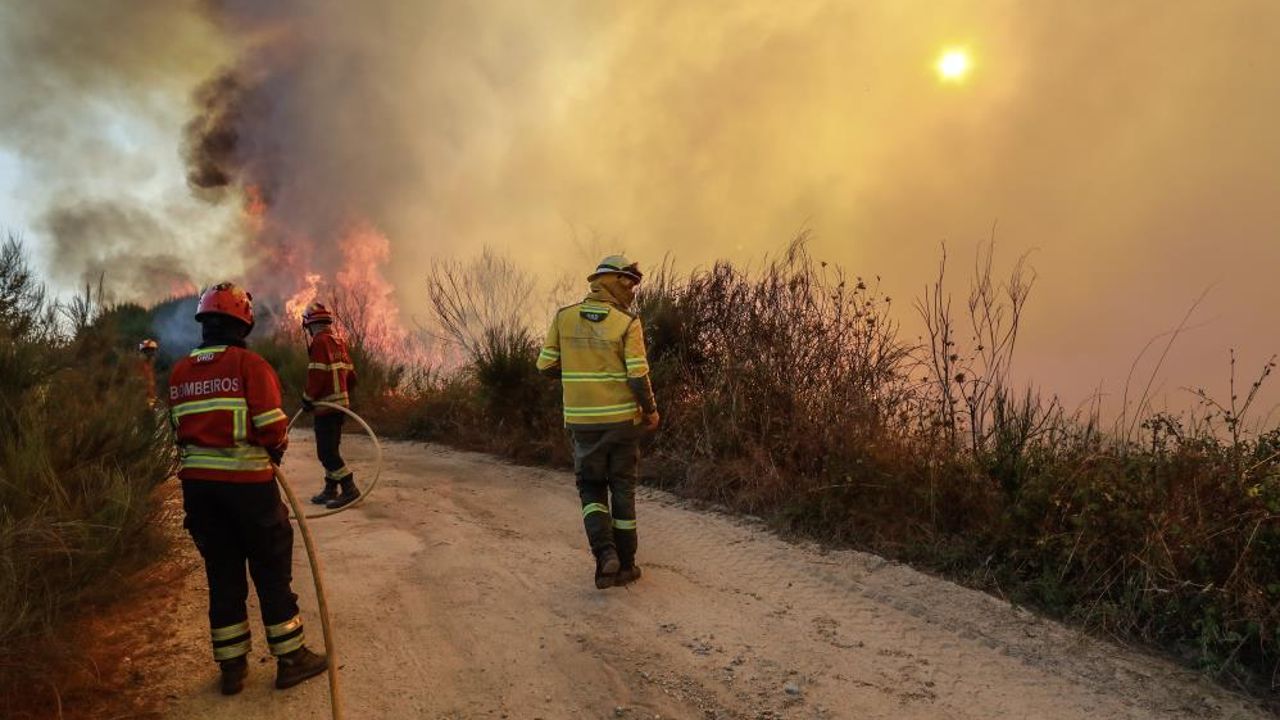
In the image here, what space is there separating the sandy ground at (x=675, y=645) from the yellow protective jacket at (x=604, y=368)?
114 centimetres

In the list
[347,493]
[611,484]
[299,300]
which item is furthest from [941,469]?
[299,300]

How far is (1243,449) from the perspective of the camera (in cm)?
484

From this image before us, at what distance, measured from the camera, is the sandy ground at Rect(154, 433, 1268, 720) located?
3.46 metres

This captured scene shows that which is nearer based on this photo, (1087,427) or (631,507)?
(631,507)

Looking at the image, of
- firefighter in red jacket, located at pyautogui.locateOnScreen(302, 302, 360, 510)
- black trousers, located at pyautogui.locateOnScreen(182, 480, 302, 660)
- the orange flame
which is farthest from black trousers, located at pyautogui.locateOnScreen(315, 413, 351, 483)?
the orange flame

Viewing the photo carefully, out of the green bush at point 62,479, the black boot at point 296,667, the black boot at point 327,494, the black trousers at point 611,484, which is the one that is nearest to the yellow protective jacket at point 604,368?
the black trousers at point 611,484

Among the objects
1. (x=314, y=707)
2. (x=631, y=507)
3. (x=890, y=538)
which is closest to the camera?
(x=314, y=707)

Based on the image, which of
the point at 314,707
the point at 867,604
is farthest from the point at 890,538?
the point at 314,707

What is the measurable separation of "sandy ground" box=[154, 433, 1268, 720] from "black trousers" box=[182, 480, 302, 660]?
272 mm

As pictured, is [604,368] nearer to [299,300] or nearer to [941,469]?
[941,469]

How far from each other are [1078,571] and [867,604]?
1321 millimetres

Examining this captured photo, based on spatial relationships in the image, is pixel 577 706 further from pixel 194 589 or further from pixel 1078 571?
pixel 1078 571

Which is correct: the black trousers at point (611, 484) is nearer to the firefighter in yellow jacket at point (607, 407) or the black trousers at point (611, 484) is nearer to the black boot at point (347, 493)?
the firefighter in yellow jacket at point (607, 407)

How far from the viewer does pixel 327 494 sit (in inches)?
289
